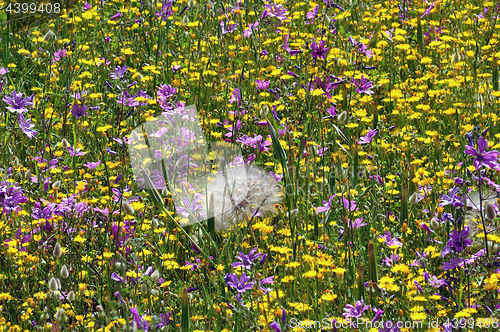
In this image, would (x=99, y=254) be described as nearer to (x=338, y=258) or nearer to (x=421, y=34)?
(x=338, y=258)

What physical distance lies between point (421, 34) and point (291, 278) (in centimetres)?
282

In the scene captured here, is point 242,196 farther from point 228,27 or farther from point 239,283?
point 228,27

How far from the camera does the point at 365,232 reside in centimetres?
268

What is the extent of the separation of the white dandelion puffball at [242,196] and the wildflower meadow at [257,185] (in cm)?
1

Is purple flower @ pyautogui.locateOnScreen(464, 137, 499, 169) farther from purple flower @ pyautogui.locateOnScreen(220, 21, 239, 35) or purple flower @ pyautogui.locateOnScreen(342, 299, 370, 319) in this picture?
purple flower @ pyautogui.locateOnScreen(220, 21, 239, 35)

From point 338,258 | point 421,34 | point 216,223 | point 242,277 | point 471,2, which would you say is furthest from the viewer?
point 471,2

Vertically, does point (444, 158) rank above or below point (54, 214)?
above

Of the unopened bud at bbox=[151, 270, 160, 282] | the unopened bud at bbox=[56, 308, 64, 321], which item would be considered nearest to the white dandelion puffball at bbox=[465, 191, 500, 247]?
the unopened bud at bbox=[151, 270, 160, 282]

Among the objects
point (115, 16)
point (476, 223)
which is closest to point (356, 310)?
point (476, 223)

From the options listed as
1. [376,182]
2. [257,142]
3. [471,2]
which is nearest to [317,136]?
[257,142]

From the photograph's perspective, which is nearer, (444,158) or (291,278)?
(291,278)

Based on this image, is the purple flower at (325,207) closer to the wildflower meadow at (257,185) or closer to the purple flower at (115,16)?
the wildflower meadow at (257,185)

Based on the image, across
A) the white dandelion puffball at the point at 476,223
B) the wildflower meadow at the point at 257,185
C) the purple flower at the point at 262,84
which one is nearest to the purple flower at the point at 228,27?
the wildflower meadow at the point at 257,185

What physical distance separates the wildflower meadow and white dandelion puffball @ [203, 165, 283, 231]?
0.01 metres
